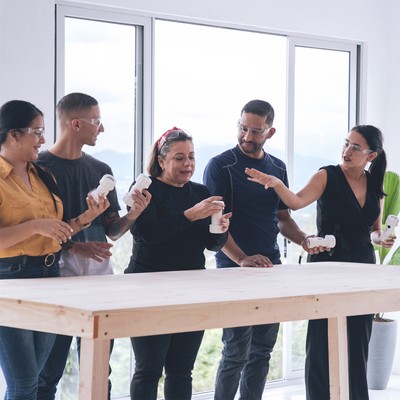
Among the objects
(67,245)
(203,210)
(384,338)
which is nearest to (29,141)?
(67,245)

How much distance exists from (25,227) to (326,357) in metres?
1.70

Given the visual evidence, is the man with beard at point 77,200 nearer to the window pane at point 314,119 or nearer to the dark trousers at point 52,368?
the dark trousers at point 52,368

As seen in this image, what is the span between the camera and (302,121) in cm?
536

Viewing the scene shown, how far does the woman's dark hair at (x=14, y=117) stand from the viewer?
9.82 ft

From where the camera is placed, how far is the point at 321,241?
3.77 metres

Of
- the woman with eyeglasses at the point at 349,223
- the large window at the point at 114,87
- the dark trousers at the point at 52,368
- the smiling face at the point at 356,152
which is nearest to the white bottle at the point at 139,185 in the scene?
the dark trousers at the point at 52,368

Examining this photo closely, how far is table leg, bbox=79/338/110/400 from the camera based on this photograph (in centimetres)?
236

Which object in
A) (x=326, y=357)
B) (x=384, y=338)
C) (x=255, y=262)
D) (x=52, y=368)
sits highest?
(x=255, y=262)

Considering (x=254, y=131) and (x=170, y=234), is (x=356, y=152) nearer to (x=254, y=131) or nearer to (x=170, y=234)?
(x=254, y=131)

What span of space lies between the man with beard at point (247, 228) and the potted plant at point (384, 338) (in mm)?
1463

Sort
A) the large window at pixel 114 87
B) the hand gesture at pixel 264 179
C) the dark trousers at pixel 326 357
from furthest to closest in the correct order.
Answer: the large window at pixel 114 87 → the dark trousers at pixel 326 357 → the hand gesture at pixel 264 179

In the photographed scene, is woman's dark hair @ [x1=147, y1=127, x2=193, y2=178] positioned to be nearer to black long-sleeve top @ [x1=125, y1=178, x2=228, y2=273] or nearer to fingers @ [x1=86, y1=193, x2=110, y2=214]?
black long-sleeve top @ [x1=125, y1=178, x2=228, y2=273]

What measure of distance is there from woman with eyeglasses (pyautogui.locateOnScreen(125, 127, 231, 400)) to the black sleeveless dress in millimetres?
720

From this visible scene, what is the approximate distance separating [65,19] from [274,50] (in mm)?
1462
